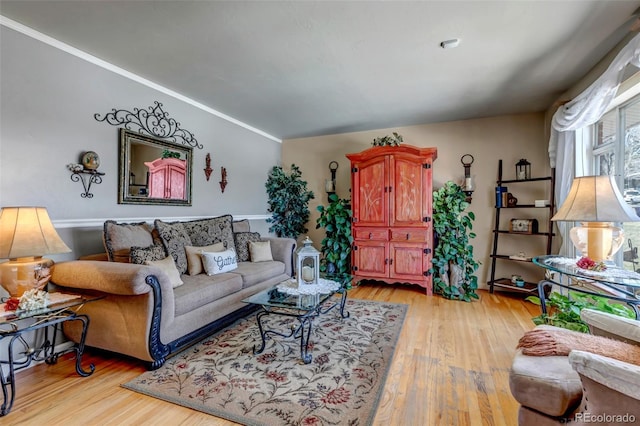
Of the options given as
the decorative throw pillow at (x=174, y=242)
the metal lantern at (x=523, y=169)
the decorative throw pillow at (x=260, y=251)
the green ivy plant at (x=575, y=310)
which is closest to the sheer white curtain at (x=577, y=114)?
the metal lantern at (x=523, y=169)

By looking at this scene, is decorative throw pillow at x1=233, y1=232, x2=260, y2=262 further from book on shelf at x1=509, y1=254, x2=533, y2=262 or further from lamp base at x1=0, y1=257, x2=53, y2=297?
book on shelf at x1=509, y1=254, x2=533, y2=262

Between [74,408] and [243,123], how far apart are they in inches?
146

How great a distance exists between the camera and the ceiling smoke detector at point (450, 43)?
224 centimetres

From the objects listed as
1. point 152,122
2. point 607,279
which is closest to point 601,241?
point 607,279

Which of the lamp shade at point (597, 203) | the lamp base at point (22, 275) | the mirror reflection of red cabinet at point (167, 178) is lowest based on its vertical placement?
the lamp base at point (22, 275)

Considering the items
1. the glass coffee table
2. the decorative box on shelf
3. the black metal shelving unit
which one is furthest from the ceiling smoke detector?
the decorative box on shelf

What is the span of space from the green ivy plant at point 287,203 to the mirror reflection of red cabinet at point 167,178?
173 centimetres

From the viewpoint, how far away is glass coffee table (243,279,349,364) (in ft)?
6.87

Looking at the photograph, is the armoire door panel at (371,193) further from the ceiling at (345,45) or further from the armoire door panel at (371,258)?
the ceiling at (345,45)

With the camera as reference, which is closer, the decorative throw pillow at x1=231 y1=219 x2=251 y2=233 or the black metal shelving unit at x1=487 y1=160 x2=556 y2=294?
the black metal shelving unit at x1=487 y1=160 x2=556 y2=294

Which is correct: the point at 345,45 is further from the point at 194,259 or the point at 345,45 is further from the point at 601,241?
the point at 194,259

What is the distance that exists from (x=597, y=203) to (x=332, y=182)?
11.5 feet

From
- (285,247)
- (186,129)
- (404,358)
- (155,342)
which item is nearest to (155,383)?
(155,342)

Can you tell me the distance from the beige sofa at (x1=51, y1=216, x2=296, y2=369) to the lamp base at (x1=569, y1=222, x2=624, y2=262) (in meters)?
2.73
